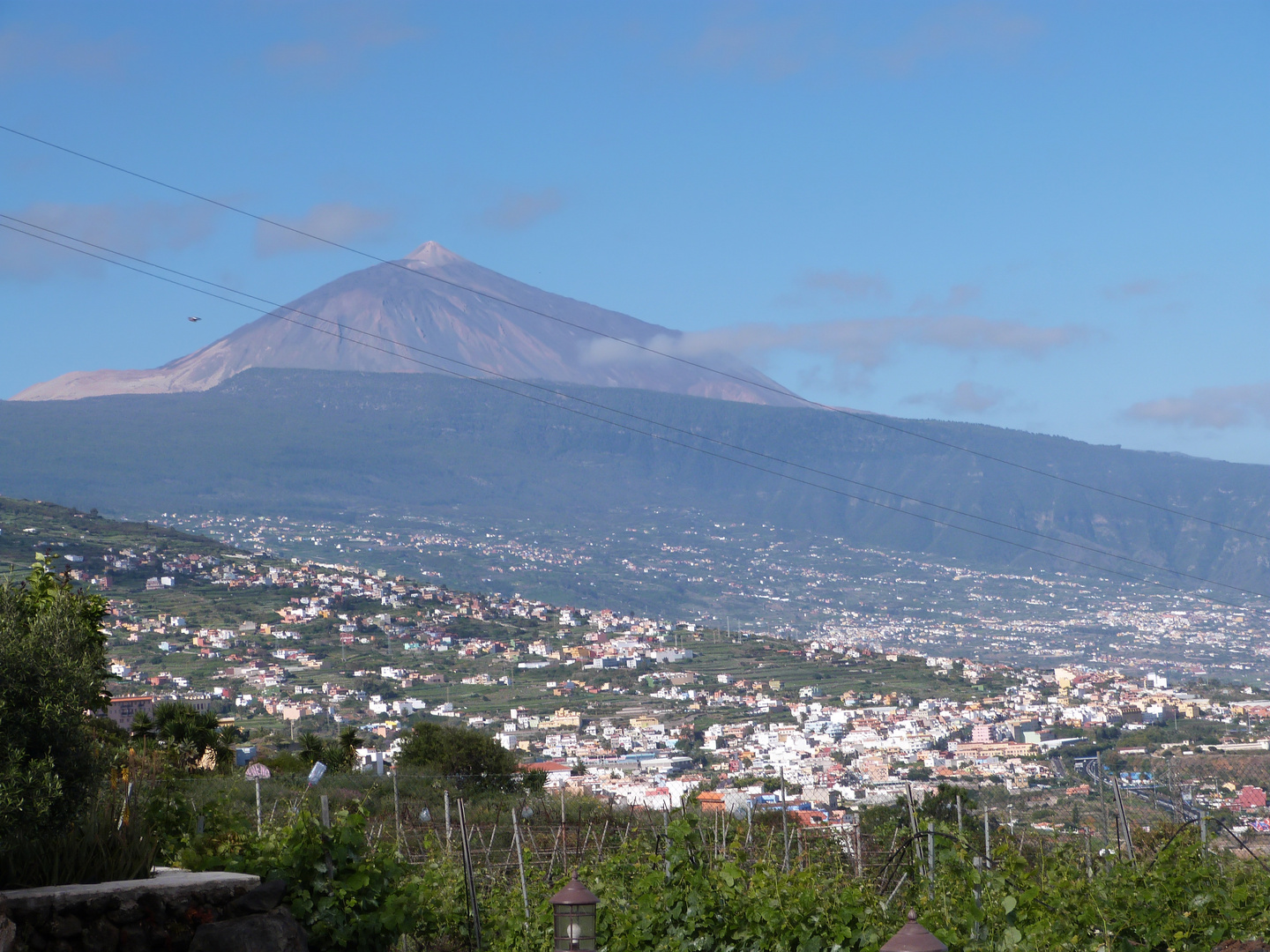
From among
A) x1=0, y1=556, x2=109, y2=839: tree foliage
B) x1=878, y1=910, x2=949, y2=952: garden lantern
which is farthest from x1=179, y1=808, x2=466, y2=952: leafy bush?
x1=878, y1=910, x2=949, y2=952: garden lantern

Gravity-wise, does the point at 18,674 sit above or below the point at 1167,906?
above

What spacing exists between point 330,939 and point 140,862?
104 cm

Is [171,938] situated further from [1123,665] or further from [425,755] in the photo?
[1123,665]

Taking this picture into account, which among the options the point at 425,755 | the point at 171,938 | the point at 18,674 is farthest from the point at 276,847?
the point at 425,755

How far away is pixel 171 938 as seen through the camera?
583 centimetres

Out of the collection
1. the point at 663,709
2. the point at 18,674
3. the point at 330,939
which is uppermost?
the point at 18,674

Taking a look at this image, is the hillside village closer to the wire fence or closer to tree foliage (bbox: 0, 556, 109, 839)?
the wire fence

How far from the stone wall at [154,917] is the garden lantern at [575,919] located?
123 cm

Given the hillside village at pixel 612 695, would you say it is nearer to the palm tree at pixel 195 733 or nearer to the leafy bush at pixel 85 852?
the palm tree at pixel 195 733

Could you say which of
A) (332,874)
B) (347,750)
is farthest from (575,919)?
(347,750)

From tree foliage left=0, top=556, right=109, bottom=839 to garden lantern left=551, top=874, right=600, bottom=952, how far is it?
7.57 feet

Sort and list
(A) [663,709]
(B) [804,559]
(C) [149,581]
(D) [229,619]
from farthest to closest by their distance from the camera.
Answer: (B) [804,559]
(C) [149,581]
(D) [229,619]
(A) [663,709]

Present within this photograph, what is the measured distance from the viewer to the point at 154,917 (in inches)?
230

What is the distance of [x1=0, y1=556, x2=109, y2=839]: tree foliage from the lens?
5.58m
